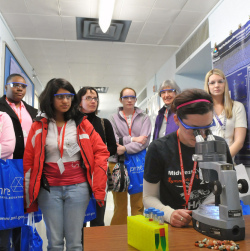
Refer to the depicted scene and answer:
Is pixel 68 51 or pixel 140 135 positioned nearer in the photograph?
pixel 140 135

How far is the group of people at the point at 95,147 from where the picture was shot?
4.13 ft

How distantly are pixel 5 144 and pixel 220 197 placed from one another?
70.8 inches

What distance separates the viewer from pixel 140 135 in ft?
9.56

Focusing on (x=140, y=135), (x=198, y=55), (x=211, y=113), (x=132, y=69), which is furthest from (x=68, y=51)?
(x=211, y=113)

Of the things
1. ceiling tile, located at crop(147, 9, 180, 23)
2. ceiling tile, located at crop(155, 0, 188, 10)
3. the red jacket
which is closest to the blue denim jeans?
the red jacket

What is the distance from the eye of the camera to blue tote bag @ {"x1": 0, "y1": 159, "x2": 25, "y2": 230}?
192cm

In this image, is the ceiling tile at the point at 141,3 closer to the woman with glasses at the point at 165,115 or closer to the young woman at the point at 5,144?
the woman with glasses at the point at 165,115

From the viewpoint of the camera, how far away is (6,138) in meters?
2.18

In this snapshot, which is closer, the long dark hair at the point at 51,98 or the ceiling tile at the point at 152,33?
the long dark hair at the point at 51,98

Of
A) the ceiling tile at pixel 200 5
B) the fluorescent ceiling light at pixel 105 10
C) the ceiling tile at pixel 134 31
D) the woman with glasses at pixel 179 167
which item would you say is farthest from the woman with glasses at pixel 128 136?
the ceiling tile at pixel 134 31

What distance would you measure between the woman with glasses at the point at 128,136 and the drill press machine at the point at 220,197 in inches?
70.9

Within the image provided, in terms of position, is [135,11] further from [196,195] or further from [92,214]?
[196,195]

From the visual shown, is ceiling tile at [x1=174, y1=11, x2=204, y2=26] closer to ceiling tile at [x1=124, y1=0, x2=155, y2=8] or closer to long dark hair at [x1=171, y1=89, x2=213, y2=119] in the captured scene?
ceiling tile at [x1=124, y1=0, x2=155, y2=8]

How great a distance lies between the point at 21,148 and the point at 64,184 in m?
0.89
